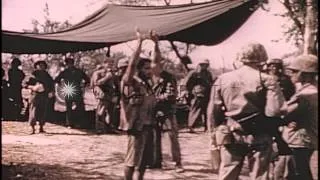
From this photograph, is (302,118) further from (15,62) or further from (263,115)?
(15,62)

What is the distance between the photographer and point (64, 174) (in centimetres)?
313

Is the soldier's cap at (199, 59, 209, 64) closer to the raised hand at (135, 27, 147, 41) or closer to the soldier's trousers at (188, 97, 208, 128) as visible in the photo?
the soldier's trousers at (188, 97, 208, 128)

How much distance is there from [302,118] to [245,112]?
0.41 m

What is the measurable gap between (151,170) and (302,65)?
1.12m

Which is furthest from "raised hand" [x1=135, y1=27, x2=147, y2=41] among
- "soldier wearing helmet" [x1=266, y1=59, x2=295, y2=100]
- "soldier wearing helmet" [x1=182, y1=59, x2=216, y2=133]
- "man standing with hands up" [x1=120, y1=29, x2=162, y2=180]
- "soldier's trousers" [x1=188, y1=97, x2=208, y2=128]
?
"soldier wearing helmet" [x1=266, y1=59, x2=295, y2=100]

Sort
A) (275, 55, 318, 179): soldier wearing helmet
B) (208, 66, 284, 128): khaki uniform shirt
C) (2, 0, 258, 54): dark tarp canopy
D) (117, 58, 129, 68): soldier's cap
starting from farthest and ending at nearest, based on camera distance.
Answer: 1. (2, 0, 258, 54): dark tarp canopy
2. (117, 58, 129, 68): soldier's cap
3. (275, 55, 318, 179): soldier wearing helmet
4. (208, 66, 284, 128): khaki uniform shirt

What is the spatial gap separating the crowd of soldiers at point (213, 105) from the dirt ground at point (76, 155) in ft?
0.19

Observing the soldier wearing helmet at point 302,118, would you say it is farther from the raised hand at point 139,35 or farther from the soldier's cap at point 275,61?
the raised hand at point 139,35

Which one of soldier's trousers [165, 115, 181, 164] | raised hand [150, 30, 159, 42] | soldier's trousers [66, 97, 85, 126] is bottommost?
soldier's trousers [165, 115, 181, 164]

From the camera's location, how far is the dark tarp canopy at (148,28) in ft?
10.2

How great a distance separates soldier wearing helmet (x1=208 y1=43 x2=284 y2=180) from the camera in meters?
2.76

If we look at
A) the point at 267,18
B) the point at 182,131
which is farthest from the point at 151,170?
the point at 267,18

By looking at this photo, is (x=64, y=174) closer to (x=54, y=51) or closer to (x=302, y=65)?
(x=54, y=51)

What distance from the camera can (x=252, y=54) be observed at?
281 cm
